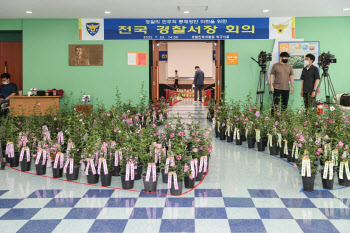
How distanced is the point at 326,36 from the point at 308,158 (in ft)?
21.5

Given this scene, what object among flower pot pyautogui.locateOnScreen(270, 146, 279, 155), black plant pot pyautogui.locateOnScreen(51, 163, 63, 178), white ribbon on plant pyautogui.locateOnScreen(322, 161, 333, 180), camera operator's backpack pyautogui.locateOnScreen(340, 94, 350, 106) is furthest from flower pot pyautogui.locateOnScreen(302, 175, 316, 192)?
camera operator's backpack pyautogui.locateOnScreen(340, 94, 350, 106)

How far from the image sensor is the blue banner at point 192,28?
360 inches

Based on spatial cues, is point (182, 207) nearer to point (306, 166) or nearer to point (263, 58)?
point (306, 166)

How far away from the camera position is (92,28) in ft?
30.3

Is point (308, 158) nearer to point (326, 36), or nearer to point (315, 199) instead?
point (315, 199)

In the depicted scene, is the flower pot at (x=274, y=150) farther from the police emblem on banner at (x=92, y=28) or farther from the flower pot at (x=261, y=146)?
the police emblem on banner at (x=92, y=28)

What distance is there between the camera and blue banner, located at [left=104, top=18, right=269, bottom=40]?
916cm

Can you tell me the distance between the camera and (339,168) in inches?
153

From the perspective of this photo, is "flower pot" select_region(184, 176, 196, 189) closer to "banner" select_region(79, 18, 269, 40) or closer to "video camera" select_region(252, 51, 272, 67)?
"video camera" select_region(252, 51, 272, 67)

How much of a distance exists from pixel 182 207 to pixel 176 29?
22.0ft

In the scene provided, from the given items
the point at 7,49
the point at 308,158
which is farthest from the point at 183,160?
the point at 7,49

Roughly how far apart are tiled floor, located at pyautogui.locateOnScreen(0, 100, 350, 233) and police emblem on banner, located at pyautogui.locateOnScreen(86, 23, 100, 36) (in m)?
5.66

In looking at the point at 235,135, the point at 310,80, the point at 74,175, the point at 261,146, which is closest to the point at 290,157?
the point at 261,146

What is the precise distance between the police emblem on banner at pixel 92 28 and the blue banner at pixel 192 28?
21cm
